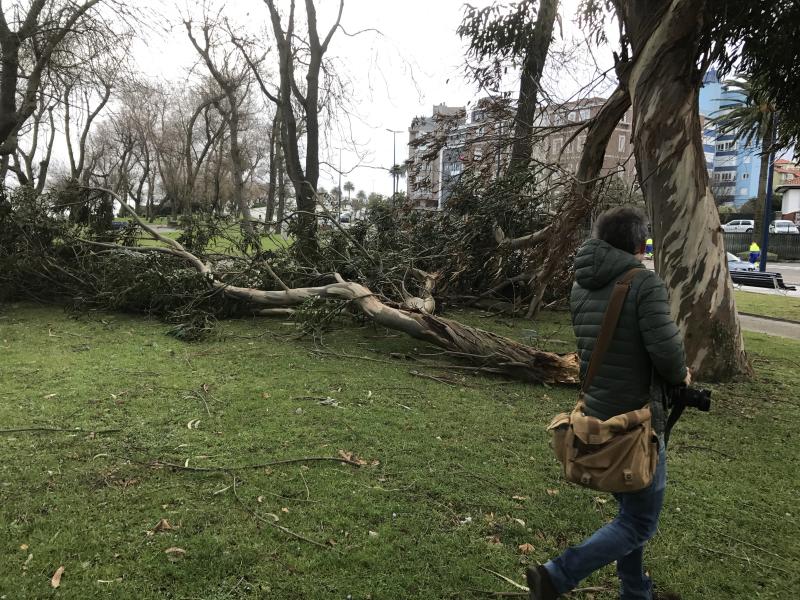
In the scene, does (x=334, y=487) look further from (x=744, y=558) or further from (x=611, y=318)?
(x=744, y=558)

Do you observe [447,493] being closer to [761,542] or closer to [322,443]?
[322,443]

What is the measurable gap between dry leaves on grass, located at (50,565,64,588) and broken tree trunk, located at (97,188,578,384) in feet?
14.5

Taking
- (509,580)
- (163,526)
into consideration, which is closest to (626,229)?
(509,580)

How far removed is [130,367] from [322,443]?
2.87 meters

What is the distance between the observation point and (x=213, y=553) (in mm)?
2645

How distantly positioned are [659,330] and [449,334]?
4.58 m

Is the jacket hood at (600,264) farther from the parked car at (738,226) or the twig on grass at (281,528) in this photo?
the parked car at (738,226)

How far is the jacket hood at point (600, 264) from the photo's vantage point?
219 cm

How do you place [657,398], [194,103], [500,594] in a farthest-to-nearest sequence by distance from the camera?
1. [194,103]
2. [500,594]
3. [657,398]

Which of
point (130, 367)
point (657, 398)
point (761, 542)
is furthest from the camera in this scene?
point (130, 367)

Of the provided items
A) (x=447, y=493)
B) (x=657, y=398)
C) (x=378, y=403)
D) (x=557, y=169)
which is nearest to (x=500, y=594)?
(x=447, y=493)

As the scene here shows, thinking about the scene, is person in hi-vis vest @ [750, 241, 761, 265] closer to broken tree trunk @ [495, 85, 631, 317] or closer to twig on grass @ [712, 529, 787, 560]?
broken tree trunk @ [495, 85, 631, 317]

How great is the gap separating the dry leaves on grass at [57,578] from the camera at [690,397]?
263 cm

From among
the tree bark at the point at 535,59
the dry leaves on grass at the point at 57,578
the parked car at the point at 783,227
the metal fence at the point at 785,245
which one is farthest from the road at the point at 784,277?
the parked car at the point at 783,227
